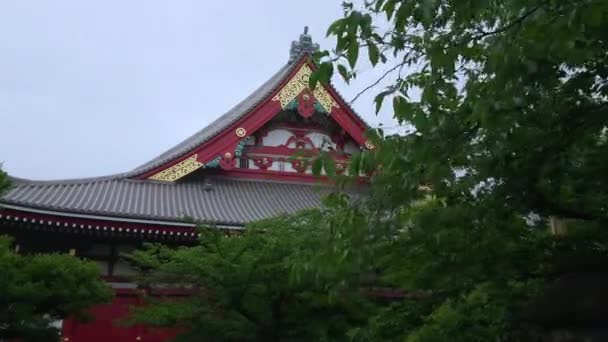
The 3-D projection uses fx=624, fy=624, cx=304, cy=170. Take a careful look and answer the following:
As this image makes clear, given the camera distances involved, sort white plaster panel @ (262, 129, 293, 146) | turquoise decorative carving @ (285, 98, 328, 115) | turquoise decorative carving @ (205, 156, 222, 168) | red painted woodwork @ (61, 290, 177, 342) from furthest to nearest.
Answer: white plaster panel @ (262, 129, 293, 146) → turquoise decorative carving @ (285, 98, 328, 115) → turquoise decorative carving @ (205, 156, 222, 168) → red painted woodwork @ (61, 290, 177, 342)

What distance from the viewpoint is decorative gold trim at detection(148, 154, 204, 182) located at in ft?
48.4

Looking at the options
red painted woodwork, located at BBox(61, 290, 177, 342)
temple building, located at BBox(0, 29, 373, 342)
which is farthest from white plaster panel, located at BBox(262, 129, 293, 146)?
red painted woodwork, located at BBox(61, 290, 177, 342)

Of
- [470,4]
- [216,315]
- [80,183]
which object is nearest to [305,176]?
[80,183]

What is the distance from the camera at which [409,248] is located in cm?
458

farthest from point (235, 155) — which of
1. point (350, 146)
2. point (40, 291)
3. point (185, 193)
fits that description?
point (40, 291)

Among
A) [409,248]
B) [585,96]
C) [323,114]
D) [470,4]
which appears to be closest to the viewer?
[470,4]

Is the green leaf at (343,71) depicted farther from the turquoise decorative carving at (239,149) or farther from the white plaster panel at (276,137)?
the white plaster panel at (276,137)

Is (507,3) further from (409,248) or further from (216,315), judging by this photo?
(216,315)

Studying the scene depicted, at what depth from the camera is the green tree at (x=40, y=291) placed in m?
7.68

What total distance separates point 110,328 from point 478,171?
31.3ft

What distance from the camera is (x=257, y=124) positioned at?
15672mm

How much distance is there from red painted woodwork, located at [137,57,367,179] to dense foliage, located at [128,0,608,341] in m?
9.67

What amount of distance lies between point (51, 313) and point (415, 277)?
5.59 meters

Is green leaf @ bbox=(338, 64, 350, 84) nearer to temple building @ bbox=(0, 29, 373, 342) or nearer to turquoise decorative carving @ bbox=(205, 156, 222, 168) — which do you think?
temple building @ bbox=(0, 29, 373, 342)
